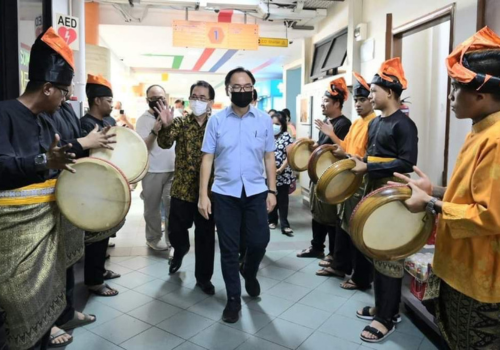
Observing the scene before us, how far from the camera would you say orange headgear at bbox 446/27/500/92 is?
1.40 m

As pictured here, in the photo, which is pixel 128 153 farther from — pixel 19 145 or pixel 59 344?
pixel 59 344

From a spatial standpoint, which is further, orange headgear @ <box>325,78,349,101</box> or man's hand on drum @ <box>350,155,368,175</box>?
orange headgear @ <box>325,78,349,101</box>

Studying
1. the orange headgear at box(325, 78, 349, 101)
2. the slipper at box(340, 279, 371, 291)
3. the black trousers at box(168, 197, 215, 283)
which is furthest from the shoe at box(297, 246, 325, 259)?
the orange headgear at box(325, 78, 349, 101)

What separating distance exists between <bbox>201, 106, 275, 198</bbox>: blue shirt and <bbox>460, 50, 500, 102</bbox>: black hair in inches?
55.3

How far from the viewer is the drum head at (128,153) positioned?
2420 mm

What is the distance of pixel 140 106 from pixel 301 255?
322 inches

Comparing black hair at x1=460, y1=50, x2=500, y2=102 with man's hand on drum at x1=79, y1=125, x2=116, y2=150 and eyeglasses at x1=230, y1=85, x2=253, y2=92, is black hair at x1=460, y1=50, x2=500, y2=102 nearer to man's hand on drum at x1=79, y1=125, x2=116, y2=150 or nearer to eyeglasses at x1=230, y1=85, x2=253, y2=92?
eyeglasses at x1=230, y1=85, x2=253, y2=92

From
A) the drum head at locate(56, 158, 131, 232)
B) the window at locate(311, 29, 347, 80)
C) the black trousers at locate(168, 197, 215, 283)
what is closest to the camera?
the drum head at locate(56, 158, 131, 232)

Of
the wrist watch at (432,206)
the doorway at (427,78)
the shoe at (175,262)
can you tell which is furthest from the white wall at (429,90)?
the shoe at (175,262)

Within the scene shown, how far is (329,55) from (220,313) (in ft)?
14.9

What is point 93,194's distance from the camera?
1.87 metres

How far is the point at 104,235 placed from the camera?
257 centimetres

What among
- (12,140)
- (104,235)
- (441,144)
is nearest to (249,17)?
(441,144)

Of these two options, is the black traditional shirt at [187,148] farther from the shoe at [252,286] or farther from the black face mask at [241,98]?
the shoe at [252,286]
